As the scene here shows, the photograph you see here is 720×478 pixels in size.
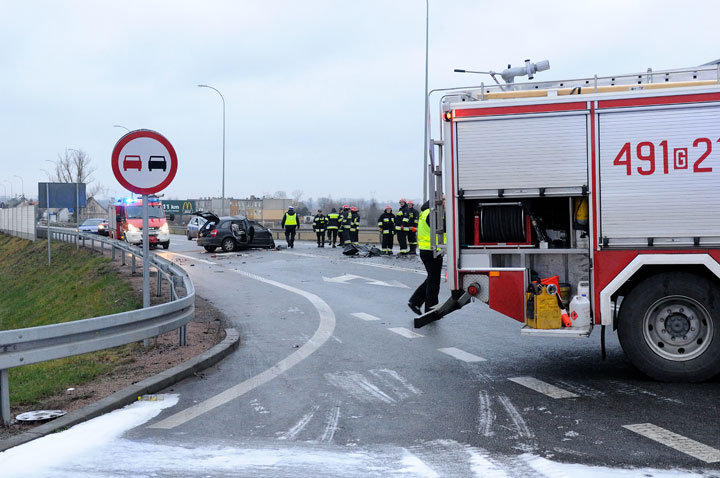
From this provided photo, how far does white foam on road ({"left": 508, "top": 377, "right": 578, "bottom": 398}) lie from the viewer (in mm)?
6552

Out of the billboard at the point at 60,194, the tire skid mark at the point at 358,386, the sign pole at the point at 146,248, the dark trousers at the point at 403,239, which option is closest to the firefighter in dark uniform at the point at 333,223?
the dark trousers at the point at 403,239

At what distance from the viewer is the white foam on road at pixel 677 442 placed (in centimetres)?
477

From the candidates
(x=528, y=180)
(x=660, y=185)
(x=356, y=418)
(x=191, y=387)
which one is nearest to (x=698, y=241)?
(x=660, y=185)

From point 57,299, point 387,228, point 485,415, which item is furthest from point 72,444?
point 387,228

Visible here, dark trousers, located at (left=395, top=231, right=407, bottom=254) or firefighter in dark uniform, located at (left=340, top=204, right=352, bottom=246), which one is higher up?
firefighter in dark uniform, located at (left=340, top=204, right=352, bottom=246)

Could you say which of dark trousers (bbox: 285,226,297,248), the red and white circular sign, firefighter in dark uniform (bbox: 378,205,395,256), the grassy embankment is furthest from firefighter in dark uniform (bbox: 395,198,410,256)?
the red and white circular sign

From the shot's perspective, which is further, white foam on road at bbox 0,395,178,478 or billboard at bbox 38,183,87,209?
billboard at bbox 38,183,87,209

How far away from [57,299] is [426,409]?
18.6m

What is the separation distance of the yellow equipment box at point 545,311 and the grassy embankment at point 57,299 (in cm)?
472

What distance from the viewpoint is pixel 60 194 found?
2644 cm

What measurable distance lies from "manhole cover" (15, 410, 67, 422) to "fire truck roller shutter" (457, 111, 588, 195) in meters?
4.34

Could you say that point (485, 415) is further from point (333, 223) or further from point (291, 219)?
point (291, 219)

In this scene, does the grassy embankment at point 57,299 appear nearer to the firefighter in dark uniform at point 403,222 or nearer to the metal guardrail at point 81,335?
the metal guardrail at point 81,335

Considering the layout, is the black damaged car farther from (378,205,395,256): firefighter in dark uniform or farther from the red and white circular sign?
the red and white circular sign
